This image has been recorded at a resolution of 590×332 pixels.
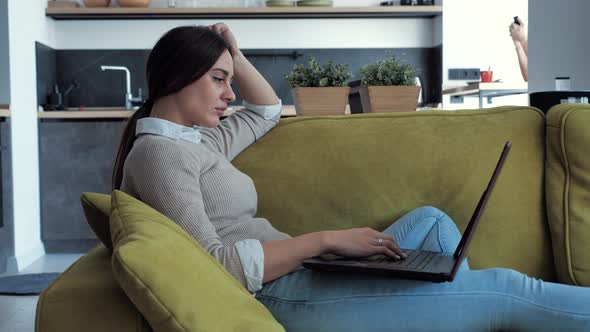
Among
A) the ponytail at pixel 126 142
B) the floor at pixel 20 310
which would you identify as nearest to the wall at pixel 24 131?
the floor at pixel 20 310

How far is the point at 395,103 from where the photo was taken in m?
2.66

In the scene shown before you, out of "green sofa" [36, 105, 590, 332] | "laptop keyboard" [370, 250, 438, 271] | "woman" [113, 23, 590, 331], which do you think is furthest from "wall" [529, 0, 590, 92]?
"laptop keyboard" [370, 250, 438, 271]

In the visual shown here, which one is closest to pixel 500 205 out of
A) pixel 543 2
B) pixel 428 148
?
pixel 428 148

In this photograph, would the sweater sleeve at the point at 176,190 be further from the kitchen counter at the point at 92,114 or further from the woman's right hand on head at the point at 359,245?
the kitchen counter at the point at 92,114

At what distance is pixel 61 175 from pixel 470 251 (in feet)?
13.2

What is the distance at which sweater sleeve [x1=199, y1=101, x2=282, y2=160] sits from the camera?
2.18 meters

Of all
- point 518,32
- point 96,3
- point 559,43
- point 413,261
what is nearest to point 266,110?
point 413,261

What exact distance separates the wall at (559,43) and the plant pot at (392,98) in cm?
Answer: 157

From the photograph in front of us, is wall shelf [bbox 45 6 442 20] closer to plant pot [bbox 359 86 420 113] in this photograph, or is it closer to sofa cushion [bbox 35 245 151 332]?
plant pot [bbox 359 86 420 113]

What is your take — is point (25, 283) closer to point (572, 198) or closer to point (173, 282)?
point (572, 198)

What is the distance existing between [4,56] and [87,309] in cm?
402

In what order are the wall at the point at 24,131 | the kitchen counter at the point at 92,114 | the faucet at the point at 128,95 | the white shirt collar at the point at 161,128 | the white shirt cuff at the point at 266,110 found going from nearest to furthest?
the white shirt collar at the point at 161,128
the white shirt cuff at the point at 266,110
the wall at the point at 24,131
the kitchen counter at the point at 92,114
the faucet at the point at 128,95

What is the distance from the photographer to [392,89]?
264 cm

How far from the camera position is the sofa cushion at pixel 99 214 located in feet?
5.24
